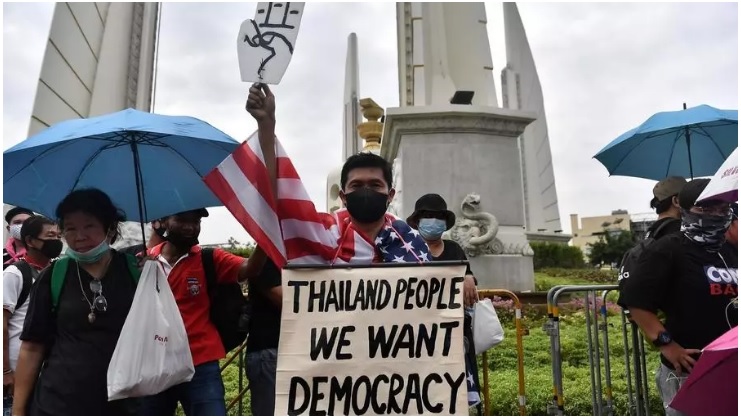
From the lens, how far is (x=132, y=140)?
3.28 m

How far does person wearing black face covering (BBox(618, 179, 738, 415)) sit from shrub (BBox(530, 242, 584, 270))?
15.8m

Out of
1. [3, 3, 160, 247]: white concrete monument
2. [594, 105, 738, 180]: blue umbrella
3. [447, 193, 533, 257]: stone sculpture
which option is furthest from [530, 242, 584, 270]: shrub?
[594, 105, 738, 180]: blue umbrella

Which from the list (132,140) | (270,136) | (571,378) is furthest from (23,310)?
(571,378)

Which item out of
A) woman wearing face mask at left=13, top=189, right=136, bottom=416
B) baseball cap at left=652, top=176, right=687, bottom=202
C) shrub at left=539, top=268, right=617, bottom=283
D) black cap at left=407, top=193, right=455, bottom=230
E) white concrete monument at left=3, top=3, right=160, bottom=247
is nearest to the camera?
woman wearing face mask at left=13, top=189, right=136, bottom=416

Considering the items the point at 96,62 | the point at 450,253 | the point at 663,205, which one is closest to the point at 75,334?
the point at 450,253

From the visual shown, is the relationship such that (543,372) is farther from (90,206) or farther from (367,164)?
(90,206)

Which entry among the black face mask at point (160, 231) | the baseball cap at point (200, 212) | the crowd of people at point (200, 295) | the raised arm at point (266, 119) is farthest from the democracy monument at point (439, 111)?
the raised arm at point (266, 119)

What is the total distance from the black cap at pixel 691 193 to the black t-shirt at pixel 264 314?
7.08ft

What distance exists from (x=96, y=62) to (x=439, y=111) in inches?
412

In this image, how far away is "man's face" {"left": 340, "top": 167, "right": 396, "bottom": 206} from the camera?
9.48 feet

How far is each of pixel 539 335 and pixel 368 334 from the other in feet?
18.4

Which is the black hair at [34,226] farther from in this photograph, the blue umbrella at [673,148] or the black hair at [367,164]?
the blue umbrella at [673,148]

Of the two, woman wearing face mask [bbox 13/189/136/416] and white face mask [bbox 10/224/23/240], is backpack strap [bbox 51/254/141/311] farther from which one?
white face mask [bbox 10/224/23/240]

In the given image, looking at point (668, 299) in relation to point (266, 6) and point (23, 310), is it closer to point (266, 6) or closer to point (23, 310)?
point (266, 6)
